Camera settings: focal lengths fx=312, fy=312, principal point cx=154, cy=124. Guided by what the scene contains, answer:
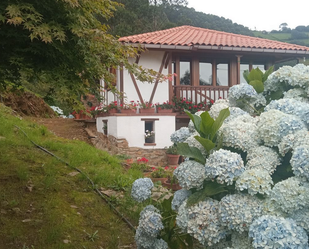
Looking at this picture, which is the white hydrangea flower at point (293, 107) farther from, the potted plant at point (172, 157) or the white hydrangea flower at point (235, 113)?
the potted plant at point (172, 157)

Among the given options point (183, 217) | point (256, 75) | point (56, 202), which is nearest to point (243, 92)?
point (256, 75)

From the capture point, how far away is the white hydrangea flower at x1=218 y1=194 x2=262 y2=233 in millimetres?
1700

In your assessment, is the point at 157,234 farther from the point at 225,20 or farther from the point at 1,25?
the point at 225,20

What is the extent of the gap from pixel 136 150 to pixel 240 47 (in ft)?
16.8

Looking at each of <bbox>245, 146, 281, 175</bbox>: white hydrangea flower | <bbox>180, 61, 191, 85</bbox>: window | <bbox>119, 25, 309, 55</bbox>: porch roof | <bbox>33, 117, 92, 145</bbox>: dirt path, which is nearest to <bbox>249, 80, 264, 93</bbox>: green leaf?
<bbox>245, 146, 281, 175</bbox>: white hydrangea flower

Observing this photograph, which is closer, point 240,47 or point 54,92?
point 54,92

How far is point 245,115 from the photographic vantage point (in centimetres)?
223

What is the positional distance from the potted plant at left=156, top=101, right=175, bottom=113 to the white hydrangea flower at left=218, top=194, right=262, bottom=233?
8.31 metres

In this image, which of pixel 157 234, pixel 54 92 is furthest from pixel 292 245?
pixel 54 92

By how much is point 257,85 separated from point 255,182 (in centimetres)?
102

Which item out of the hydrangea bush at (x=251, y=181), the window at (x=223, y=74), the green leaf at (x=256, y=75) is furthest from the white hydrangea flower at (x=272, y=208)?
the window at (x=223, y=74)

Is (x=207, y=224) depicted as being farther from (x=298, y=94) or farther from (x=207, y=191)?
(x=298, y=94)

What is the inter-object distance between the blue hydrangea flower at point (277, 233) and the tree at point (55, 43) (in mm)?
2122

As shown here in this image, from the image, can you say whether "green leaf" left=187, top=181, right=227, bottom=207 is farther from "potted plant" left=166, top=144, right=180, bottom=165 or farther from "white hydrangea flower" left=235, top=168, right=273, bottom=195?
"potted plant" left=166, top=144, right=180, bottom=165
